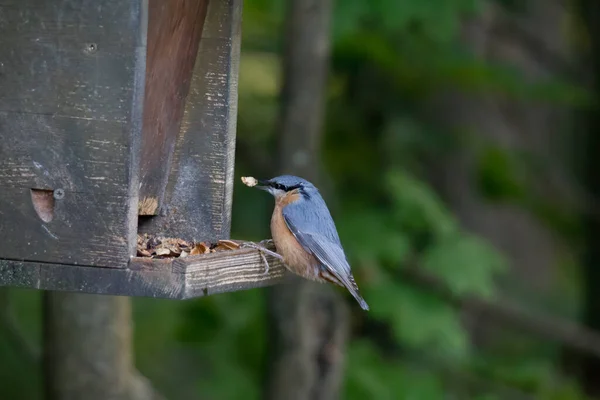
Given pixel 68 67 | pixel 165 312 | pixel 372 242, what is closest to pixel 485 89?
pixel 372 242

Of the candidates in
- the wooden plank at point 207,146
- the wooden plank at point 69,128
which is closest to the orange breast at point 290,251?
the wooden plank at point 207,146

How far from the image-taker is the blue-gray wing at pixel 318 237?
429cm

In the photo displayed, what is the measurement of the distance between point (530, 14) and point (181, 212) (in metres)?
6.11

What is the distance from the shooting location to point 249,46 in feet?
21.1

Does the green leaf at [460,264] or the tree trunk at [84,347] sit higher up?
the green leaf at [460,264]

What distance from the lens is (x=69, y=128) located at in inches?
128

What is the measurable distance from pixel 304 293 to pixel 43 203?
2.34 meters

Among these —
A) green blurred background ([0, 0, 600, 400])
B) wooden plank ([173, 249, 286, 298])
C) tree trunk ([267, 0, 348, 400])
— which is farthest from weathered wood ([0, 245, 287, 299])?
green blurred background ([0, 0, 600, 400])

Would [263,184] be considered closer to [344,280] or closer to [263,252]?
[344,280]

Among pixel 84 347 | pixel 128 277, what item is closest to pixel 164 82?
pixel 128 277

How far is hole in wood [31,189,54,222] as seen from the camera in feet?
10.8

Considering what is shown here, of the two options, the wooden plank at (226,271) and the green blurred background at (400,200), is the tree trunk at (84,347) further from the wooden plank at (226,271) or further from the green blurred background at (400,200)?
the wooden plank at (226,271)

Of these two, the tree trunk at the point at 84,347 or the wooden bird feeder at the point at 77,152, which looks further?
the tree trunk at the point at 84,347

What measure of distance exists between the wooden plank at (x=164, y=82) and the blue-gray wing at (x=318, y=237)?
24.5 inches
